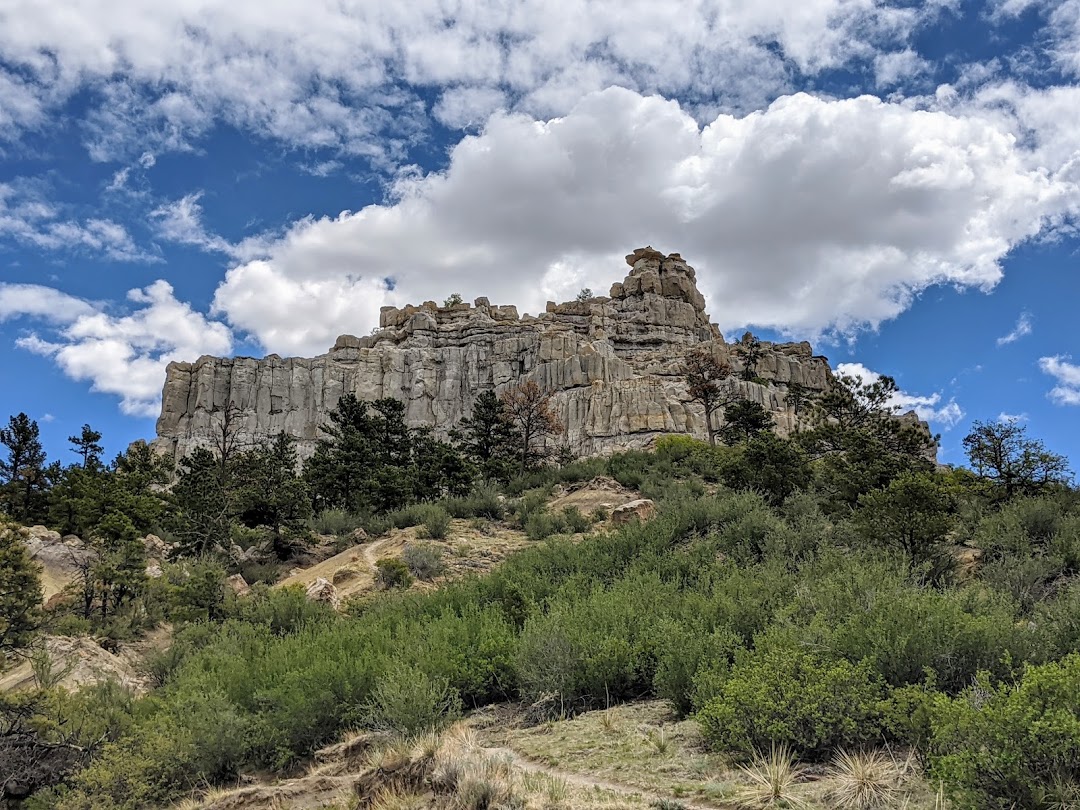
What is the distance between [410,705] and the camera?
6711 mm

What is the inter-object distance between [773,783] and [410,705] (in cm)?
345

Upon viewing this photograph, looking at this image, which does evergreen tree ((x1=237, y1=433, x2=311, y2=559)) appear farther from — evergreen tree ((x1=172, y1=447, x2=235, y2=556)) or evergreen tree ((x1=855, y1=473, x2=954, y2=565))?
evergreen tree ((x1=855, y1=473, x2=954, y2=565))

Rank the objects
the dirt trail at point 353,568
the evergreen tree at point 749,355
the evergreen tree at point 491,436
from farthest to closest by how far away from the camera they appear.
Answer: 1. the evergreen tree at point 749,355
2. the evergreen tree at point 491,436
3. the dirt trail at point 353,568

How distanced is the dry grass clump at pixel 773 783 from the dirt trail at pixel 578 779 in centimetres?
15

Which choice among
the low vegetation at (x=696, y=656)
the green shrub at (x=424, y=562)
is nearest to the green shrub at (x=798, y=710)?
the low vegetation at (x=696, y=656)

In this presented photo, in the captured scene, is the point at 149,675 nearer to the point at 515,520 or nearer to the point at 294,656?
the point at 294,656

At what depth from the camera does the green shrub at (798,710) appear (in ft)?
16.3

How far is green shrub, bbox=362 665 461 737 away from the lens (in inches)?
261

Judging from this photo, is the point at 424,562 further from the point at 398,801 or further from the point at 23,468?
the point at 23,468

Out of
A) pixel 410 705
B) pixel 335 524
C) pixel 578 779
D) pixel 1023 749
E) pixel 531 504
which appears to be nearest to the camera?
pixel 1023 749

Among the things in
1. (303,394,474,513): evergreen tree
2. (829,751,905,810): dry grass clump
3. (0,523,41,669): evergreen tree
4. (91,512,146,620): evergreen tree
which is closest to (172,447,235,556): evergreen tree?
(91,512,146,620): evergreen tree

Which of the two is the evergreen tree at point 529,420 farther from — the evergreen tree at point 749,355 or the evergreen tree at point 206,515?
the evergreen tree at point 749,355

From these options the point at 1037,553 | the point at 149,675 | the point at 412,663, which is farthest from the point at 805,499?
the point at 149,675

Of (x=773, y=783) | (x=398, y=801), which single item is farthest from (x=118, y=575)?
(x=773, y=783)
